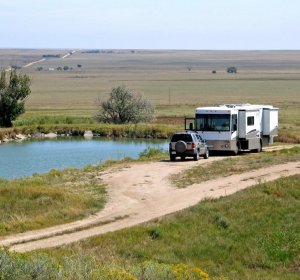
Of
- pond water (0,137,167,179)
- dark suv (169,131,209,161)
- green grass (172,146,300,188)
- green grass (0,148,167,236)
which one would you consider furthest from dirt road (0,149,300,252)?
pond water (0,137,167,179)

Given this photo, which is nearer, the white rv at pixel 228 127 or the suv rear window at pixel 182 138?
the suv rear window at pixel 182 138

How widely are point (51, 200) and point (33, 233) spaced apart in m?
3.21

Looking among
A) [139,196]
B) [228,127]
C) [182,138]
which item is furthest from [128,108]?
[139,196]

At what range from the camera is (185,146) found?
3391 centimetres

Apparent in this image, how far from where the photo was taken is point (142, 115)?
67.9 meters

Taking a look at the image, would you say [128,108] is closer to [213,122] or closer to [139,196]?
[213,122]

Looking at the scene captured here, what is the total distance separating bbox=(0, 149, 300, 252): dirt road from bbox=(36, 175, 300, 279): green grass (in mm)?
886

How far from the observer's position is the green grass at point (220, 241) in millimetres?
17562

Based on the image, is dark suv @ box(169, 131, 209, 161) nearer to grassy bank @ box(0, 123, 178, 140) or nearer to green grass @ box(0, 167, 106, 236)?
green grass @ box(0, 167, 106, 236)

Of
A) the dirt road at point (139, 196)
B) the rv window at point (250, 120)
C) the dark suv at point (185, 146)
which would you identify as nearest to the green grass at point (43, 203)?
the dirt road at point (139, 196)

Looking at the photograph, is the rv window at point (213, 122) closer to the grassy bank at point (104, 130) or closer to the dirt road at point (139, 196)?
the dirt road at point (139, 196)

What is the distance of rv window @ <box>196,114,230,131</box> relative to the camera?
1475 inches

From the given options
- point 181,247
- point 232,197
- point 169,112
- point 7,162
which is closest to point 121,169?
point 232,197

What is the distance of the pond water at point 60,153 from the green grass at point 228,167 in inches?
377
